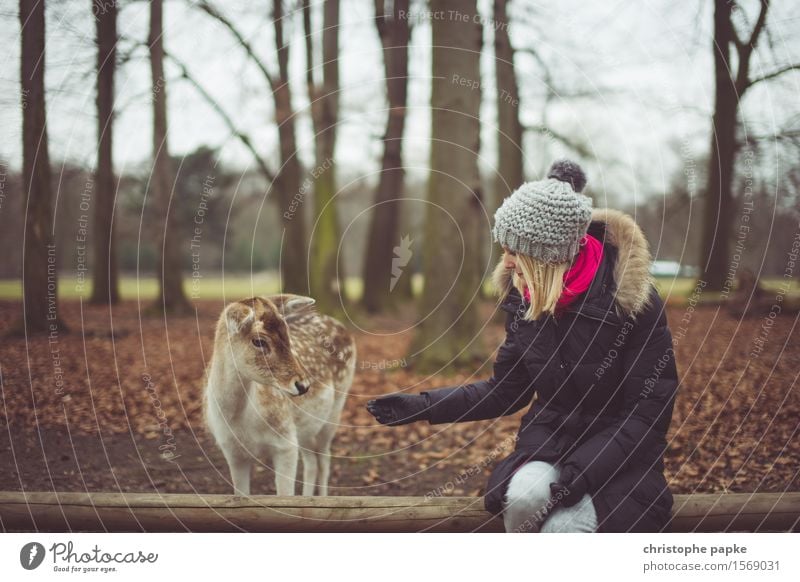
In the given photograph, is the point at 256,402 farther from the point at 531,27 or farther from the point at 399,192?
the point at 399,192

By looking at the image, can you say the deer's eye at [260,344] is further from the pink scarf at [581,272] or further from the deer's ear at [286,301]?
the pink scarf at [581,272]

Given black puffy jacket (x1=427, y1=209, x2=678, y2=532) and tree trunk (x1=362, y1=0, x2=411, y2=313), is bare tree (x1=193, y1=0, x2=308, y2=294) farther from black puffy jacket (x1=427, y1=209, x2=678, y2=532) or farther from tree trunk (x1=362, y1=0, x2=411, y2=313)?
black puffy jacket (x1=427, y1=209, x2=678, y2=532)

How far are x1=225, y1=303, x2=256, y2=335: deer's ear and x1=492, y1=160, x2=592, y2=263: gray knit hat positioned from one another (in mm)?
1683

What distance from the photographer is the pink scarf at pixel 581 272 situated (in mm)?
3164

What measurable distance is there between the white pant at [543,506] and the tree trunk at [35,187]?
4.51 m

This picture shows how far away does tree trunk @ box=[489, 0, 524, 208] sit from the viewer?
29.8 feet

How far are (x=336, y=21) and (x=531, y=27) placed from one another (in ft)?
9.43

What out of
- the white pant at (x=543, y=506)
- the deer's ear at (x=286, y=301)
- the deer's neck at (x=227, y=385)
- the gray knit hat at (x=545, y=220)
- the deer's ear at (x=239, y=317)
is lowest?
the white pant at (x=543, y=506)

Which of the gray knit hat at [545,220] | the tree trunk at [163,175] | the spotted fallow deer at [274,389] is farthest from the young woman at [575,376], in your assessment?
the tree trunk at [163,175]

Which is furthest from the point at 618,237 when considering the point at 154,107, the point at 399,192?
the point at 399,192

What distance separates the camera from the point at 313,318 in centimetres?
539

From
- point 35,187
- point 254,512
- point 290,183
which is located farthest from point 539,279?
point 290,183

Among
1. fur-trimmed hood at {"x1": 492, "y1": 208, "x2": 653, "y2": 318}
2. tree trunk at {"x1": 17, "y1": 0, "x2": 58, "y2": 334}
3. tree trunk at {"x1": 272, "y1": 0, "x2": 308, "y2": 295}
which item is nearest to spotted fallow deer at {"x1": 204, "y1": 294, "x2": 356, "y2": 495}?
fur-trimmed hood at {"x1": 492, "y1": 208, "x2": 653, "y2": 318}

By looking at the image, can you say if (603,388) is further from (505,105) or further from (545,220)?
(505,105)
